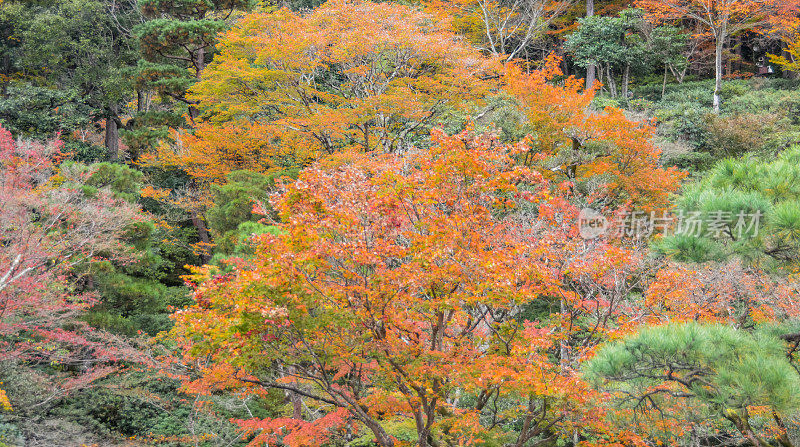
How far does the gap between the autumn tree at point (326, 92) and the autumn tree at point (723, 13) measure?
863 cm

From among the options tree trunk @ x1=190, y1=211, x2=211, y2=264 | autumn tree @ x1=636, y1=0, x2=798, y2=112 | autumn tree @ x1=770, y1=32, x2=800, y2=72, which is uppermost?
autumn tree @ x1=636, y1=0, x2=798, y2=112

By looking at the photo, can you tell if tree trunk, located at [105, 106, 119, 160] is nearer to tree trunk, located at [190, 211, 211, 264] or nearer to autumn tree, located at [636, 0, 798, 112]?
tree trunk, located at [190, 211, 211, 264]

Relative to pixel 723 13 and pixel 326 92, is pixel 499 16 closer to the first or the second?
pixel 723 13

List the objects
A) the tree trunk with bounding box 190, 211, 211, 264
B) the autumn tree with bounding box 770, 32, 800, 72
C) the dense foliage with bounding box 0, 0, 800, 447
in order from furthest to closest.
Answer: the autumn tree with bounding box 770, 32, 800, 72
the tree trunk with bounding box 190, 211, 211, 264
the dense foliage with bounding box 0, 0, 800, 447

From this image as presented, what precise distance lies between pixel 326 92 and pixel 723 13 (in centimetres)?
1340

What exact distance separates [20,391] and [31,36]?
48.4 ft

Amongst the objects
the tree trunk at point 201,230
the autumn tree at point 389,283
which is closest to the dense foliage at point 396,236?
the autumn tree at point 389,283

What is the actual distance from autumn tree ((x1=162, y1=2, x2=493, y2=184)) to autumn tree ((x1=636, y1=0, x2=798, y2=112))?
8633 mm

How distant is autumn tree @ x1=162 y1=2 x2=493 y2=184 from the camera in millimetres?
13922

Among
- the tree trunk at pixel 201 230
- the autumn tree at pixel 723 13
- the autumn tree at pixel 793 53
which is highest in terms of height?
the autumn tree at pixel 723 13

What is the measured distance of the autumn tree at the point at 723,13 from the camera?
17.3 metres

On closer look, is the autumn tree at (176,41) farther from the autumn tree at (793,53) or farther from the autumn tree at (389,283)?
the autumn tree at (793,53)

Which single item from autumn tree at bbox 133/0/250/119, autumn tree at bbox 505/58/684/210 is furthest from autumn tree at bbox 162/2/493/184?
autumn tree at bbox 505/58/684/210

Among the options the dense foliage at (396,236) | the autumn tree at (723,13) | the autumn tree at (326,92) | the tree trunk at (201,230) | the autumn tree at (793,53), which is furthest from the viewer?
the autumn tree at (793,53)
